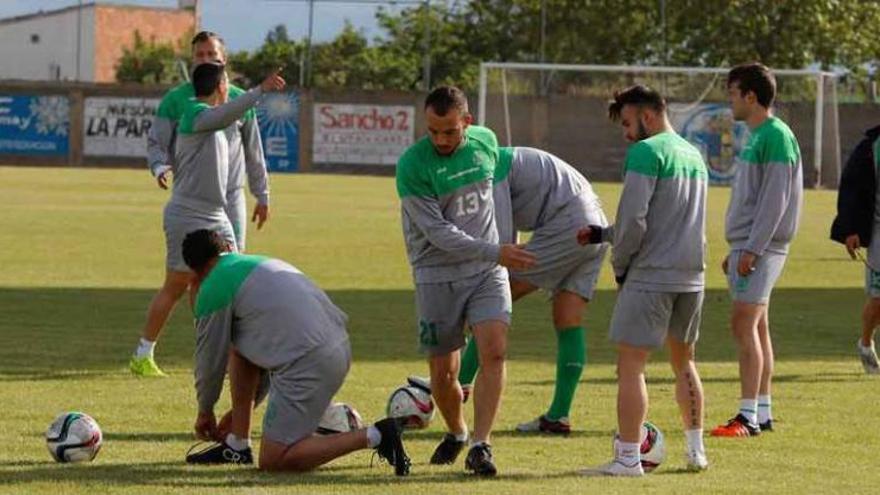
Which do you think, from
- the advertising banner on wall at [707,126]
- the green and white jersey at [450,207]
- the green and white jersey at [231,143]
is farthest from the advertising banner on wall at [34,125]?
the green and white jersey at [450,207]

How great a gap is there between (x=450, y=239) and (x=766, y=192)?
7.50 ft

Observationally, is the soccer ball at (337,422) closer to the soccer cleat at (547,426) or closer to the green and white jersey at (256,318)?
the green and white jersey at (256,318)

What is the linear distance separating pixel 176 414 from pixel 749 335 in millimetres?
3184

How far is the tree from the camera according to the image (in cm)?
8194

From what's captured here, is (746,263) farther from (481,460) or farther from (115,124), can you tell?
(115,124)

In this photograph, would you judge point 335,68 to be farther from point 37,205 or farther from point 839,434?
point 839,434

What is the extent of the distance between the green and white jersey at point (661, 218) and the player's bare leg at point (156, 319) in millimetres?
4567

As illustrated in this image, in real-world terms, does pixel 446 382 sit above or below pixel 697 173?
below

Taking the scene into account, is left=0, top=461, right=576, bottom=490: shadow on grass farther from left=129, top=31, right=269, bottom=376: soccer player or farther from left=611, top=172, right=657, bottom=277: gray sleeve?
left=129, top=31, right=269, bottom=376: soccer player

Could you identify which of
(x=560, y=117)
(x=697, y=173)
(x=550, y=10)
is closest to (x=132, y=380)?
(x=697, y=173)

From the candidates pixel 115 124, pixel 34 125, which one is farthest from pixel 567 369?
pixel 34 125

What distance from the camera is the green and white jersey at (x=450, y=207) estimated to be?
9.77 m

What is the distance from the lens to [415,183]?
985cm

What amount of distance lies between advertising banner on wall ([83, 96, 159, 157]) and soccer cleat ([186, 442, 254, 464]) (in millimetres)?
52370
